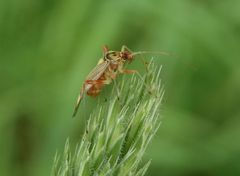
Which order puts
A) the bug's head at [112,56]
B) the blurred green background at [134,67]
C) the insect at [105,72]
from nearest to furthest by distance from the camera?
the insect at [105,72] < the bug's head at [112,56] < the blurred green background at [134,67]

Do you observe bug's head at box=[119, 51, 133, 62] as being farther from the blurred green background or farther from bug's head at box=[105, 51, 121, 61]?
the blurred green background

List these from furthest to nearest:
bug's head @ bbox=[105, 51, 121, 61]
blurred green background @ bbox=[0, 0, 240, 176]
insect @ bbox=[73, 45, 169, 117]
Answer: blurred green background @ bbox=[0, 0, 240, 176]
bug's head @ bbox=[105, 51, 121, 61]
insect @ bbox=[73, 45, 169, 117]

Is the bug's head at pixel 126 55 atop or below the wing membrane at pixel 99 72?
atop

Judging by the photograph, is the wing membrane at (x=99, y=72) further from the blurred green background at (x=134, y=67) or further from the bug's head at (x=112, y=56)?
the blurred green background at (x=134, y=67)

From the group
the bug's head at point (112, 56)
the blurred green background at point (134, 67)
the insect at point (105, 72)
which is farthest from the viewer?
the blurred green background at point (134, 67)

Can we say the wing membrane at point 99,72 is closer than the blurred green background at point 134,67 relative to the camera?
Yes

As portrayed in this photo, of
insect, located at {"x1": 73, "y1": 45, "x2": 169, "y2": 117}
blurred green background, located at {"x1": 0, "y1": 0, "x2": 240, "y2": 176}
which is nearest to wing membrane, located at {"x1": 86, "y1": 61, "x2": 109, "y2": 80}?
insect, located at {"x1": 73, "y1": 45, "x2": 169, "y2": 117}

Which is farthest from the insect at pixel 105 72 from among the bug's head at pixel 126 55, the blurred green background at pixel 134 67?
the blurred green background at pixel 134 67

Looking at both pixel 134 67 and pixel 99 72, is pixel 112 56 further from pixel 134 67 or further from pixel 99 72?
pixel 134 67

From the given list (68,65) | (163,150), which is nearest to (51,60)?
(68,65)
